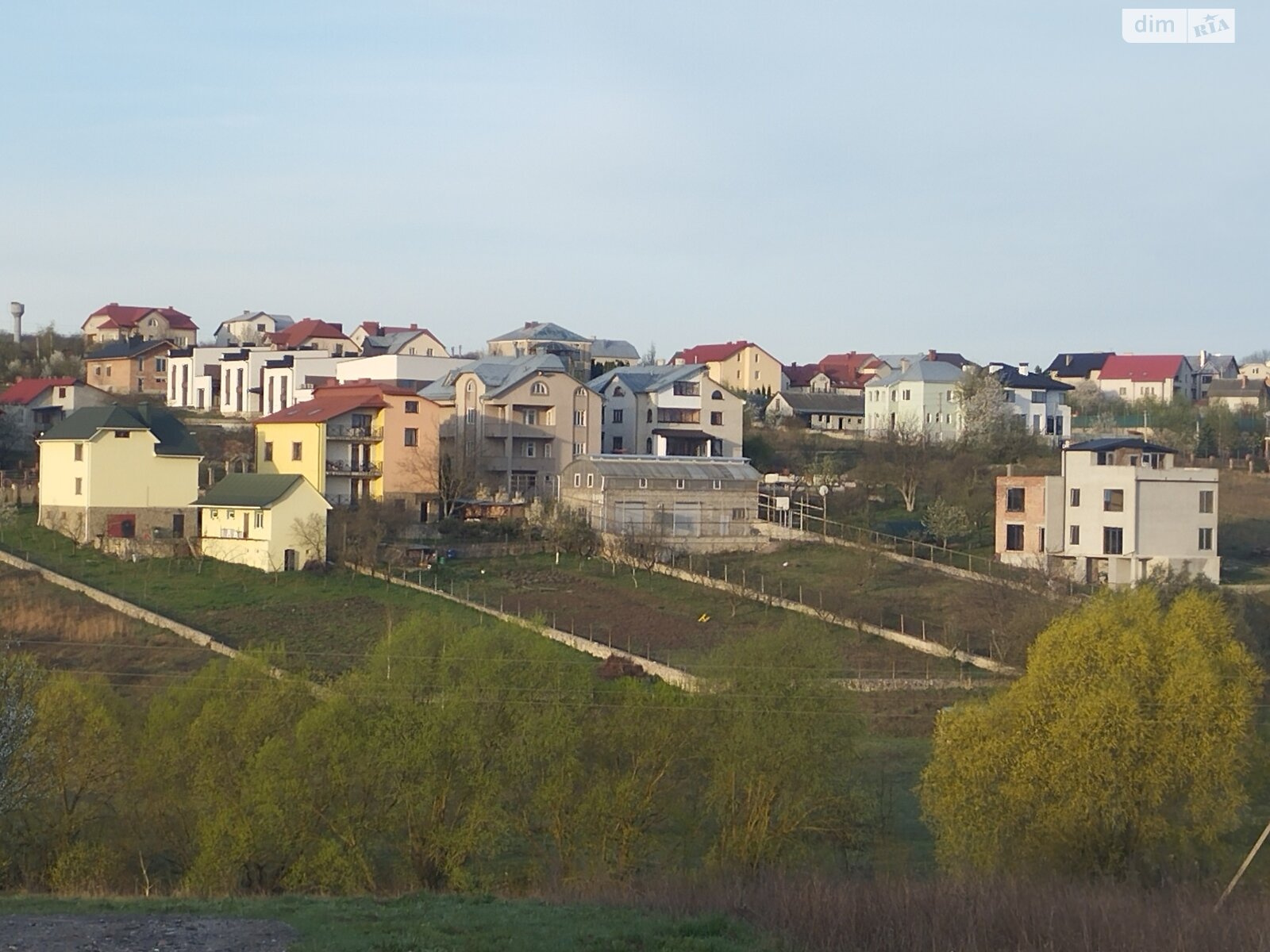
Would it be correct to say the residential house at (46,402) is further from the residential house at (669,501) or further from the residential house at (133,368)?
the residential house at (669,501)

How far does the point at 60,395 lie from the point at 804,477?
24.6m

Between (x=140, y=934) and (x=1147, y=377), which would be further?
(x=1147, y=377)

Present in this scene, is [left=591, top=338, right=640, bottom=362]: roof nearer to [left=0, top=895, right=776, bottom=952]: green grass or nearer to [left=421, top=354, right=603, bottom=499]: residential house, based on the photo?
[left=421, top=354, right=603, bottom=499]: residential house

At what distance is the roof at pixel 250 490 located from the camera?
39500 millimetres

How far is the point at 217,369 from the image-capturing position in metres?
62.7

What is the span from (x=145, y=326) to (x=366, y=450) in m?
33.2

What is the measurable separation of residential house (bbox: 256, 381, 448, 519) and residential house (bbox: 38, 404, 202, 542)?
160 inches

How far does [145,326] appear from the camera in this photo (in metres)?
75.6

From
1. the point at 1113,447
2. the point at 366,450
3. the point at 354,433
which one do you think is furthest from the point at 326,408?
the point at 1113,447

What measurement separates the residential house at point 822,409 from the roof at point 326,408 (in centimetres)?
2402

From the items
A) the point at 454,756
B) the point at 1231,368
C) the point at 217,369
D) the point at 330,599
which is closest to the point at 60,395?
the point at 217,369

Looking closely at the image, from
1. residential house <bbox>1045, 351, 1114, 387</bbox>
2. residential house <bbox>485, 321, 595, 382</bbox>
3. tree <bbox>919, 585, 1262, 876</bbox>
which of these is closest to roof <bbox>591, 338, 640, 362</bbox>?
residential house <bbox>485, 321, 595, 382</bbox>

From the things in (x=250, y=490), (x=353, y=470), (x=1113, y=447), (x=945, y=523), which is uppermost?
(x=1113, y=447)

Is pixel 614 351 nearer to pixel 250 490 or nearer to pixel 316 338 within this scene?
pixel 316 338
